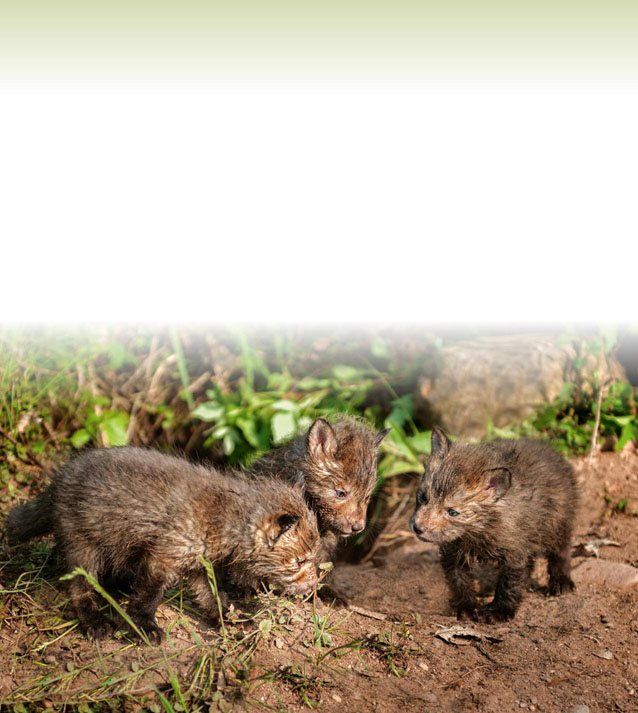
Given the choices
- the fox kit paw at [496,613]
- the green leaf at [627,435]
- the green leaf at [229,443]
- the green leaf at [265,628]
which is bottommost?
the fox kit paw at [496,613]

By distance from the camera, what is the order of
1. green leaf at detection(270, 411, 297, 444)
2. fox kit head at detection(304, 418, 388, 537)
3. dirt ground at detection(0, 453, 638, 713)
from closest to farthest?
1. dirt ground at detection(0, 453, 638, 713)
2. fox kit head at detection(304, 418, 388, 537)
3. green leaf at detection(270, 411, 297, 444)

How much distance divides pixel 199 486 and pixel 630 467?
14.1ft

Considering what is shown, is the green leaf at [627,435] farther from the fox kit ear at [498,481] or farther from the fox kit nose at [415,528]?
the fox kit nose at [415,528]

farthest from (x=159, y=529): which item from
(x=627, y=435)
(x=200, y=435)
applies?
(x=627, y=435)

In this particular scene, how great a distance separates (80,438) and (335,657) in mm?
3891

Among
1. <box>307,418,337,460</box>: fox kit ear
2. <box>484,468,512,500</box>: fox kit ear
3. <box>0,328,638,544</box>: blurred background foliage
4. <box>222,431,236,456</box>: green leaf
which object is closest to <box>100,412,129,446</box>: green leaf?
<box>0,328,638,544</box>: blurred background foliage

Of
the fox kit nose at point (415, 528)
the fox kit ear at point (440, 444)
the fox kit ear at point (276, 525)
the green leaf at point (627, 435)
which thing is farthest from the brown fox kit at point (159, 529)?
the green leaf at point (627, 435)

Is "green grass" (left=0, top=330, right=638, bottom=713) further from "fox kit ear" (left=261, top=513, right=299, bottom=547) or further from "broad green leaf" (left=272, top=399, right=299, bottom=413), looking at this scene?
"fox kit ear" (left=261, top=513, right=299, bottom=547)

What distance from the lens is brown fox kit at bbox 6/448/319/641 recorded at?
4727mm

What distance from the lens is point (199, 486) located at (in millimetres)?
5008

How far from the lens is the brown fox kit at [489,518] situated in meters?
5.42

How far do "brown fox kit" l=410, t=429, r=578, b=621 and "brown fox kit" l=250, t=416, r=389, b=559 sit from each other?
42 centimetres

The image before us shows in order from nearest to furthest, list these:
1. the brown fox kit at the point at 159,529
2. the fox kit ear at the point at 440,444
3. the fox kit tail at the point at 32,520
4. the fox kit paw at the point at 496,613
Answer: the brown fox kit at the point at 159,529 < the fox kit tail at the point at 32,520 < the fox kit paw at the point at 496,613 < the fox kit ear at the point at 440,444

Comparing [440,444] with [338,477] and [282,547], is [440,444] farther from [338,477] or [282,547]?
[282,547]
